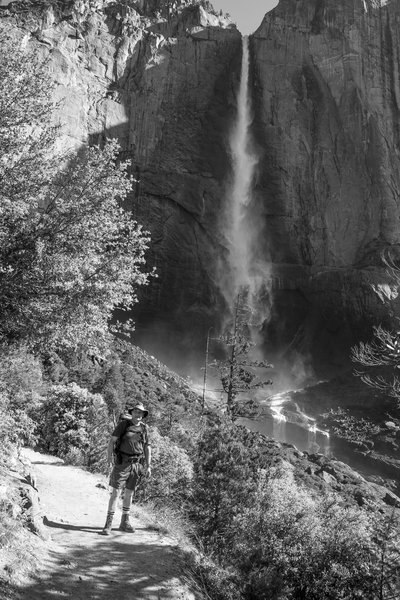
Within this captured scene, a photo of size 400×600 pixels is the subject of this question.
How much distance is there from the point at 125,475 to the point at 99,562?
1.34 meters

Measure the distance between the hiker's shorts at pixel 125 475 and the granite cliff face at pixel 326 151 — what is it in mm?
47432

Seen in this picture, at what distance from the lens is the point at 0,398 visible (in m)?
7.07

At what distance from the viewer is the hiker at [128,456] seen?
22.3 ft

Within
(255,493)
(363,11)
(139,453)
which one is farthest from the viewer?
(363,11)

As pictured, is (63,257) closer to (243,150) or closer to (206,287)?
(206,287)

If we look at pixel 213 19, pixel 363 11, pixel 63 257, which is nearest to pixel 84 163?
pixel 63 257

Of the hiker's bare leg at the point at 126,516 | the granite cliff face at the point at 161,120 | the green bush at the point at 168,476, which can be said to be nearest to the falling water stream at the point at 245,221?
the granite cliff face at the point at 161,120

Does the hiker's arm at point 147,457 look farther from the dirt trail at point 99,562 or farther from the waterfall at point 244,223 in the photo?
the waterfall at point 244,223

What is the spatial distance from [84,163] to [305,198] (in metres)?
50.4

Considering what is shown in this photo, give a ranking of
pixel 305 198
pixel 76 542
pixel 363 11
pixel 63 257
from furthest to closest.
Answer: pixel 363 11, pixel 305 198, pixel 63 257, pixel 76 542

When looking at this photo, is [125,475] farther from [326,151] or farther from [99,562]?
[326,151]

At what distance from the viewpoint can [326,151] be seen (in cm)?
5803

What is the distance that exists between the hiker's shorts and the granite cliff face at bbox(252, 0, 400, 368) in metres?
47.4

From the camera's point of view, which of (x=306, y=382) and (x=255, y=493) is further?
(x=306, y=382)
